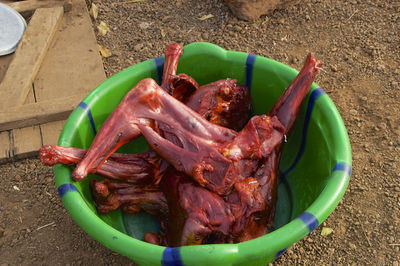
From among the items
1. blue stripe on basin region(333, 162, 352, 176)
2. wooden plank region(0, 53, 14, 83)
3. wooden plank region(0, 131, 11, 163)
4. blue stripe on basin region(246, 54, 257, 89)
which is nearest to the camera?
blue stripe on basin region(333, 162, 352, 176)

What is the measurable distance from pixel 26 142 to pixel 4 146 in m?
0.13

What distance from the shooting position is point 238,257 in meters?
1.41

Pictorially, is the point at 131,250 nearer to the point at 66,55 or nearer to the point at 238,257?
the point at 238,257

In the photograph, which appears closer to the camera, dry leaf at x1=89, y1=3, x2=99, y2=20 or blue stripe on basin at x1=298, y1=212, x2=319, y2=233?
blue stripe on basin at x1=298, y1=212, x2=319, y2=233

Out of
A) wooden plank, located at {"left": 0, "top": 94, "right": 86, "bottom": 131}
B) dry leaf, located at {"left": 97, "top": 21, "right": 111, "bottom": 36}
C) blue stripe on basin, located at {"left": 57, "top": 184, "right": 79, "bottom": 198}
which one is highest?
blue stripe on basin, located at {"left": 57, "top": 184, "right": 79, "bottom": 198}

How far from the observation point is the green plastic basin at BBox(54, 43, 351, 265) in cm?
142

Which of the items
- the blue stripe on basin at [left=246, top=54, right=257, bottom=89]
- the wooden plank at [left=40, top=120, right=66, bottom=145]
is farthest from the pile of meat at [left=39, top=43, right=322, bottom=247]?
the wooden plank at [left=40, top=120, right=66, bottom=145]

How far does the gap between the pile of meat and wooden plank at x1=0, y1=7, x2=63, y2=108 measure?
1234mm

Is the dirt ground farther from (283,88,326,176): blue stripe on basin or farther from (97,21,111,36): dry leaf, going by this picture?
(283,88,326,176): blue stripe on basin

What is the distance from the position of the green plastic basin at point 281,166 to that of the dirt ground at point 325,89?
292 millimetres

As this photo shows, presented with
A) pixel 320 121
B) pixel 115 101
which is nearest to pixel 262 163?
pixel 320 121

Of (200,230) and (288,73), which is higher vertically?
(288,73)

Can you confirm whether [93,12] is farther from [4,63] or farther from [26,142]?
[26,142]

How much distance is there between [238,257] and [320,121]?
0.79 metres
